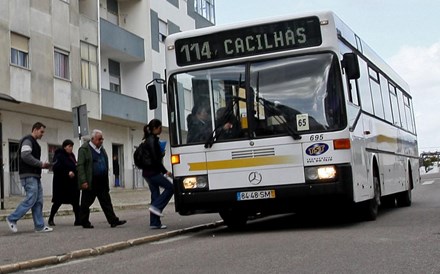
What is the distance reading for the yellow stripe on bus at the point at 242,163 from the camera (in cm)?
966

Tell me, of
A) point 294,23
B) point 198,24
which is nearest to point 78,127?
point 294,23

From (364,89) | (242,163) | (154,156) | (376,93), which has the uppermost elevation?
(376,93)

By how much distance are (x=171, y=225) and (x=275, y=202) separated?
340cm

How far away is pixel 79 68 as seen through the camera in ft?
92.5

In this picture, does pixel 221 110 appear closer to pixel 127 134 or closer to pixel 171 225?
pixel 171 225

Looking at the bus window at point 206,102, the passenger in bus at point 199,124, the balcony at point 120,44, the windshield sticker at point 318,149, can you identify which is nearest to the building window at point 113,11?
the balcony at point 120,44

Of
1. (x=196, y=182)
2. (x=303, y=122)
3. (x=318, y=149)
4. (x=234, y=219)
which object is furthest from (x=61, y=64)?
(x=318, y=149)

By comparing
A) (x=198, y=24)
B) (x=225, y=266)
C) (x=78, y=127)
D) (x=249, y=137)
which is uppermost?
(x=198, y=24)

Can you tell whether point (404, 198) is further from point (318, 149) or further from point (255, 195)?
point (255, 195)

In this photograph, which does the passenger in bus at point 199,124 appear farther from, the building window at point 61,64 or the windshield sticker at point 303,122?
the building window at point 61,64

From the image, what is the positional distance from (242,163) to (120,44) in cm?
2370

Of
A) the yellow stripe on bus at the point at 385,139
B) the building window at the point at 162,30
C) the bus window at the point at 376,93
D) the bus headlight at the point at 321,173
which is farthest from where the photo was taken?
the building window at the point at 162,30

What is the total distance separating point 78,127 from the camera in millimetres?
14930

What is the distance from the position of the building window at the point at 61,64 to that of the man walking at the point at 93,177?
51.6ft
